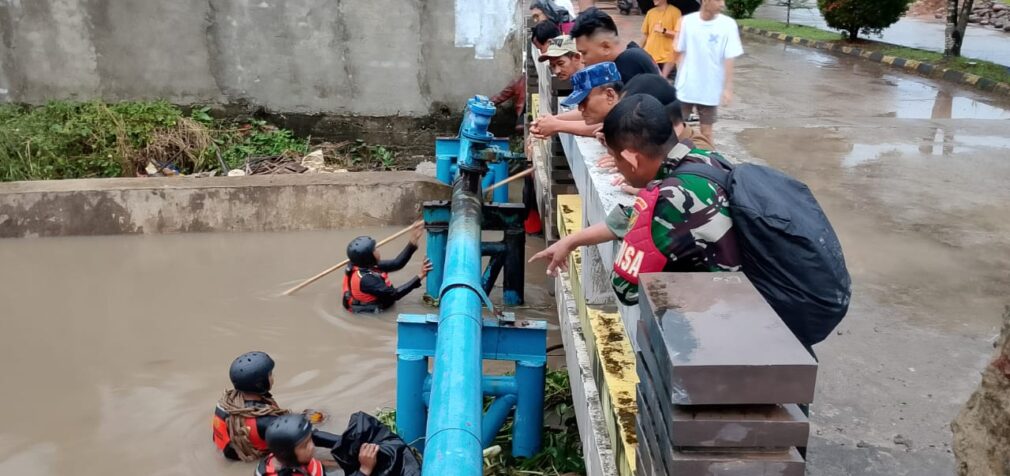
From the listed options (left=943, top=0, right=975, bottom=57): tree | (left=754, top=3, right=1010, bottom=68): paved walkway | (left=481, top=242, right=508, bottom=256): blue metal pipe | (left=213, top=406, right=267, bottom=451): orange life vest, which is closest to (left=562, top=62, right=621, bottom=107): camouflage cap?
(left=213, top=406, right=267, bottom=451): orange life vest

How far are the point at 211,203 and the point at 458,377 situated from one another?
5.71 m

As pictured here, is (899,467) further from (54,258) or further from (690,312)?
(54,258)

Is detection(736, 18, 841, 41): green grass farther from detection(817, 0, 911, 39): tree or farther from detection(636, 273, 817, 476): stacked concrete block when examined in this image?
detection(636, 273, 817, 476): stacked concrete block

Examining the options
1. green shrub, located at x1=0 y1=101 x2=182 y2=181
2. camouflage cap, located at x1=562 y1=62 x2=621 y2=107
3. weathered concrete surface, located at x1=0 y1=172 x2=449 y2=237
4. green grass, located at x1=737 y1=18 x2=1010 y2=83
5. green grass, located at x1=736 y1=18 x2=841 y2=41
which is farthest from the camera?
green grass, located at x1=736 y1=18 x2=841 y2=41

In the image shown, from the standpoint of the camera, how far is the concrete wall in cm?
998

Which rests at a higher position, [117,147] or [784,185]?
[784,185]

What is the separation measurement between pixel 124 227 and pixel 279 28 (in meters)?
3.13

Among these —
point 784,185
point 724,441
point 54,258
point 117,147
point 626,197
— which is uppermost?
point 784,185

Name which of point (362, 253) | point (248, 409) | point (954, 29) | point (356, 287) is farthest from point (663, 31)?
point (954, 29)

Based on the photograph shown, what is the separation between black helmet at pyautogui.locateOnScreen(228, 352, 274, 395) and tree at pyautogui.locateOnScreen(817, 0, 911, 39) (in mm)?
14796

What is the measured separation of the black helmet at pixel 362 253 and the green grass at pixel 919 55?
931 centimetres

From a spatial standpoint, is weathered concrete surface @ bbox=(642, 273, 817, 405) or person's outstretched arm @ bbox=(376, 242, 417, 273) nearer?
weathered concrete surface @ bbox=(642, 273, 817, 405)

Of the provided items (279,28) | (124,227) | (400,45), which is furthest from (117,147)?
(400,45)

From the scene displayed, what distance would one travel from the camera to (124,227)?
27.6 ft
